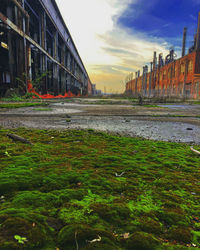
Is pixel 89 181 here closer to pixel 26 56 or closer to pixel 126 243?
pixel 126 243

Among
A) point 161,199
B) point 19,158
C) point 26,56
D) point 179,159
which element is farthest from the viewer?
point 26,56

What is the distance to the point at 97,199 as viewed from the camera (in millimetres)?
864

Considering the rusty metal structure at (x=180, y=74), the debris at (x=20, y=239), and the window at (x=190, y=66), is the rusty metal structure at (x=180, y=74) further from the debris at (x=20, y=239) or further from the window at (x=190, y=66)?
the debris at (x=20, y=239)

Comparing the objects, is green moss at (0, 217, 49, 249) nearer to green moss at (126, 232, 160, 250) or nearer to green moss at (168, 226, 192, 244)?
green moss at (126, 232, 160, 250)

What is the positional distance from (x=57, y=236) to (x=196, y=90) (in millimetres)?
27182

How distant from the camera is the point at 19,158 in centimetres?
130

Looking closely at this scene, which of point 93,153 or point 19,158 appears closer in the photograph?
point 19,158

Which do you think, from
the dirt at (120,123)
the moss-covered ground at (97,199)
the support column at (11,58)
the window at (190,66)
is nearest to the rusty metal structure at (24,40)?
the support column at (11,58)

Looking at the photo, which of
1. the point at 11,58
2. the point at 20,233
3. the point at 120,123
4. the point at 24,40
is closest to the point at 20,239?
the point at 20,233

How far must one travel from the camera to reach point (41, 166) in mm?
1196

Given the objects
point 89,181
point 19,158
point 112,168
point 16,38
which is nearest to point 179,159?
point 112,168

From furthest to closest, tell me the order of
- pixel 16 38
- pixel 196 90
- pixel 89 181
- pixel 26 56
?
pixel 196 90 → pixel 26 56 → pixel 16 38 → pixel 89 181

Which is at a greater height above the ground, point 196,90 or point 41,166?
point 196,90

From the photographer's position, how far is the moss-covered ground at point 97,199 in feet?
2.05
